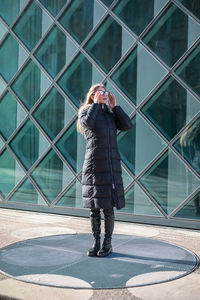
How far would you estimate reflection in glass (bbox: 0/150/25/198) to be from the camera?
9.30 m

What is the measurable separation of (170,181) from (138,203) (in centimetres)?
78

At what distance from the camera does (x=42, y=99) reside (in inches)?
353

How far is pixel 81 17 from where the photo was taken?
28.0ft

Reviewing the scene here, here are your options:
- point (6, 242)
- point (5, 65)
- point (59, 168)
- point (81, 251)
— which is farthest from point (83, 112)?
point (5, 65)

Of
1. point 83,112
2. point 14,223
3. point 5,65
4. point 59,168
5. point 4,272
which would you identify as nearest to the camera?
point 4,272

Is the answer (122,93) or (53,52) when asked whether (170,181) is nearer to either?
(122,93)

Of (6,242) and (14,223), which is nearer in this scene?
(6,242)

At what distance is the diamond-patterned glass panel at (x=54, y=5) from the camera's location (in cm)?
880

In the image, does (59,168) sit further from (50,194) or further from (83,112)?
(83,112)

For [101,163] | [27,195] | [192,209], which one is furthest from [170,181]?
[27,195]

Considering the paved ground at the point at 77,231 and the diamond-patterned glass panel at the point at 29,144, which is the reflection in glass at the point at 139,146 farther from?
the diamond-patterned glass panel at the point at 29,144

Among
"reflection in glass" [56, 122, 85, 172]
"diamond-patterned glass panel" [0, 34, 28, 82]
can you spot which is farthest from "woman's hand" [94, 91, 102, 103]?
"diamond-patterned glass panel" [0, 34, 28, 82]

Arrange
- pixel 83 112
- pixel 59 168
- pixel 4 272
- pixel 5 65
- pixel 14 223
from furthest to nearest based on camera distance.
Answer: pixel 5 65, pixel 59 168, pixel 14 223, pixel 83 112, pixel 4 272

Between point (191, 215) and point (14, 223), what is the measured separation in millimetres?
3131
